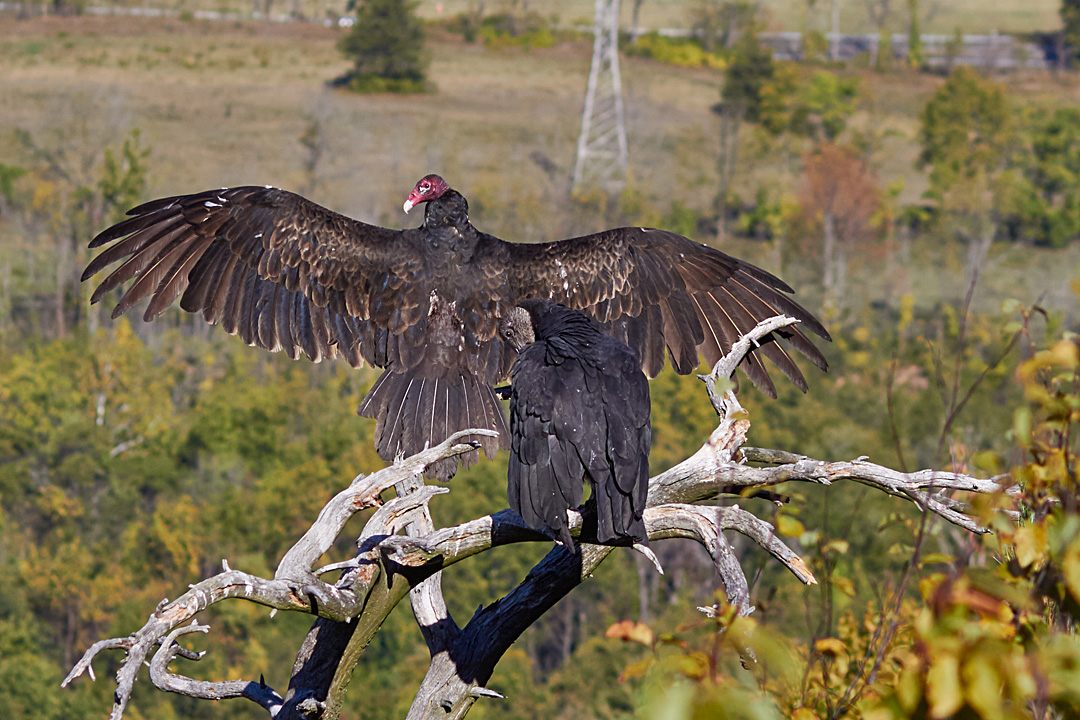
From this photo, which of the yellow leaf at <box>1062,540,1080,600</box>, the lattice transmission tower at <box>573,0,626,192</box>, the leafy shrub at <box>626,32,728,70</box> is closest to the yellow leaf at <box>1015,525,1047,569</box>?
the yellow leaf at <box>1062,540,1080,600</box>

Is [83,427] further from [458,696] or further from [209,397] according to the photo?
[458,696]

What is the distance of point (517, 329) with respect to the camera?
24.7 ft

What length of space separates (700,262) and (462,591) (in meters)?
38.1

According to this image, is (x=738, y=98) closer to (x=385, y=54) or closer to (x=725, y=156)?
(x=725, y=156)

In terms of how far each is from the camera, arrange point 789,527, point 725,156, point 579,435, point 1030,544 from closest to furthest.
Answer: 1. point 1030,544
2. point 789,527
3. point 579,435
4. point 725,156

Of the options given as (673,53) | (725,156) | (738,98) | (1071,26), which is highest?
(1071,26)

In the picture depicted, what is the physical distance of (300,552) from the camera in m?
5.33

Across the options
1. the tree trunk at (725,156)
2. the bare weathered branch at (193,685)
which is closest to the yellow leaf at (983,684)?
the bare weathered branch at (193,685)

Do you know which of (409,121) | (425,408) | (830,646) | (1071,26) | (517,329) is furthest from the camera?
(1071,26)

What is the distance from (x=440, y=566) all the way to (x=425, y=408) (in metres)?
1.58

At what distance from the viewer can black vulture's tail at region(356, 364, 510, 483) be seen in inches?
283

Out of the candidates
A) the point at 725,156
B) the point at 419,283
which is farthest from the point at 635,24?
the point at 419,283

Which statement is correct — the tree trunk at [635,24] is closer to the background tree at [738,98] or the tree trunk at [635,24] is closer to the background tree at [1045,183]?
the background tree at [738,98]

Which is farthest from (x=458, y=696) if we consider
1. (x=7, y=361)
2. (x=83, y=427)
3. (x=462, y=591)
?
(x=7, y=361)
